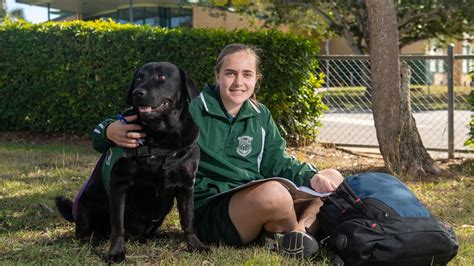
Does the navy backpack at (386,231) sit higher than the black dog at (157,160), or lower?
lower

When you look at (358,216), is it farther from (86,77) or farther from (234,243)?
(86,77)

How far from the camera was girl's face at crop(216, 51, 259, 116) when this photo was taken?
12.7 feet

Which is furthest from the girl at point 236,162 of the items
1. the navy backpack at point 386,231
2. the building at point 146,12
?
the building at point 146,12

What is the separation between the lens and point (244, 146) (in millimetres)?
3895

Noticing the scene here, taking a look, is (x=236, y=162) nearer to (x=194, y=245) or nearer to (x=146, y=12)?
(x=194, y=245)

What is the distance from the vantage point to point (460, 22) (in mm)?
20016

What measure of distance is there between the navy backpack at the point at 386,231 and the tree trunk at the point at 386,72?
10.6ft

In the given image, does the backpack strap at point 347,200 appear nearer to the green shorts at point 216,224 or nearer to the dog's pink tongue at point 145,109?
the green shorts at point 216,224

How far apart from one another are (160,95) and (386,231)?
1.40 m

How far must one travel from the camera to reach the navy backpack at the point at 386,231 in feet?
10.4

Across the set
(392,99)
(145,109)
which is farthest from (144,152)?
(392,99)

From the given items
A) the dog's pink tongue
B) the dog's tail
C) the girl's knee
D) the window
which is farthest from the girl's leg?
the window

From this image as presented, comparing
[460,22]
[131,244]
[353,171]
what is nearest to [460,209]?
[353,171]

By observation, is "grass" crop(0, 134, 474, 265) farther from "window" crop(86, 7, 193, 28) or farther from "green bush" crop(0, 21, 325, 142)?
"window" crop(86, 7, 193, 28)
